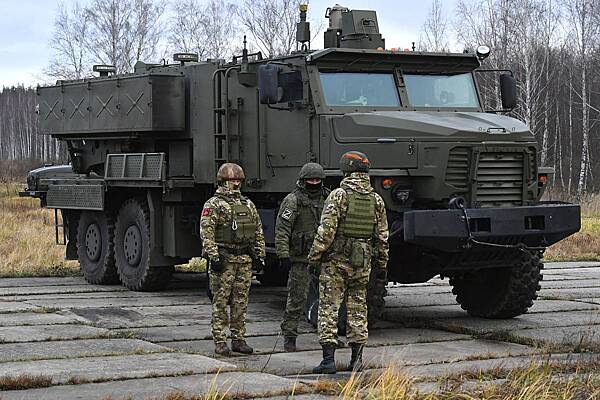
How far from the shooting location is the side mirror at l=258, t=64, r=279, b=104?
1192 centimetres

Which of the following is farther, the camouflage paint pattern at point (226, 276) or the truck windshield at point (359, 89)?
the truck windshield at point (359, 89)

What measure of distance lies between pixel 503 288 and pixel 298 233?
2.94 meters

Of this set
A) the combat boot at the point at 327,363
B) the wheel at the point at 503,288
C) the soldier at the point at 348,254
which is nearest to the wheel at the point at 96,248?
the wheel at the point at 503,288

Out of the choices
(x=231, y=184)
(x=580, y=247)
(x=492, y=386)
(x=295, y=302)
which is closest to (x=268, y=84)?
(x=231, y=184)

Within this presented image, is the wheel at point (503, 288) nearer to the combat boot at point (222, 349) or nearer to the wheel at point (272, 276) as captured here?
the wheel at point (272, 276)

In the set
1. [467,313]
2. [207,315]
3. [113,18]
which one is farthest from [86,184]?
[113,18]

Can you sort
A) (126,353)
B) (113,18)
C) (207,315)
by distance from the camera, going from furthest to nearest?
(113,18)
(207,315)
(126,353)

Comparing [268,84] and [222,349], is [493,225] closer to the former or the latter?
[268,84]

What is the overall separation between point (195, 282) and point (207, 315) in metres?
3.64

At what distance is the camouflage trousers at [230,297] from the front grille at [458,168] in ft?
7.86

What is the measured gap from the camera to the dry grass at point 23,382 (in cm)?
839

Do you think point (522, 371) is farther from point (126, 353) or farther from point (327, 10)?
point (327, 10)

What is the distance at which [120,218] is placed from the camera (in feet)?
51.4

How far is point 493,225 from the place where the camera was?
11242 mm
